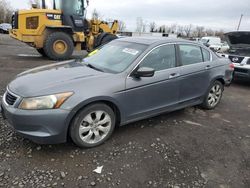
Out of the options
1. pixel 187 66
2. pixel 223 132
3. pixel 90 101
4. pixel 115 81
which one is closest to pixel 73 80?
pixel 90 101

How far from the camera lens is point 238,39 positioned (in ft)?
26.0

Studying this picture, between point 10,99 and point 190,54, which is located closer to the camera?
point 10,99

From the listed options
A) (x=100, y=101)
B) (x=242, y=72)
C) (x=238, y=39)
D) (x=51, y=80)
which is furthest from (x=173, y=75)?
(x=238, y=39)

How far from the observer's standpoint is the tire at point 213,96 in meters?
4.76

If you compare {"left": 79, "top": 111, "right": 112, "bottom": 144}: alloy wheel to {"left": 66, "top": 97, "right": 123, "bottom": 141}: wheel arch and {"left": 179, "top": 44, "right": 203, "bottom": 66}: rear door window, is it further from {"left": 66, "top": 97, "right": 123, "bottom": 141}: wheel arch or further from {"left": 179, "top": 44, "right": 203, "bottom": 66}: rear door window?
{"left": 179, "top": 44, "right": 203, "bottom": 66}: rear door window

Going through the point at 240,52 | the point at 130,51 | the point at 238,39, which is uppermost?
the point at 238,39

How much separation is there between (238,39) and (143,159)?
6.76m

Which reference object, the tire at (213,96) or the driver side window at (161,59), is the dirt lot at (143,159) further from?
the driver side window at (161,59)

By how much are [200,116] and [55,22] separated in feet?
26.4

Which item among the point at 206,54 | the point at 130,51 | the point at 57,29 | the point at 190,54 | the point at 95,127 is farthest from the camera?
the point at 57,29

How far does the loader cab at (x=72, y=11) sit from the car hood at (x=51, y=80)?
744 cm

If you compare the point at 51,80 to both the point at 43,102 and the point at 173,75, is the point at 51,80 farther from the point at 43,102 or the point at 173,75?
the point at 173,75

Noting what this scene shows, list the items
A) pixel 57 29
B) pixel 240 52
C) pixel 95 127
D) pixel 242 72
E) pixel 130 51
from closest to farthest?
pixel 95 127
pixel 130 51
pixel 242 72
pixel 240 52
pixel 57 29

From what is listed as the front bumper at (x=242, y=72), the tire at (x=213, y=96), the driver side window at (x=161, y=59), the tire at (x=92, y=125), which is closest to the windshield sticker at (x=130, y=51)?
the driver side window at (x=161, y=59)
